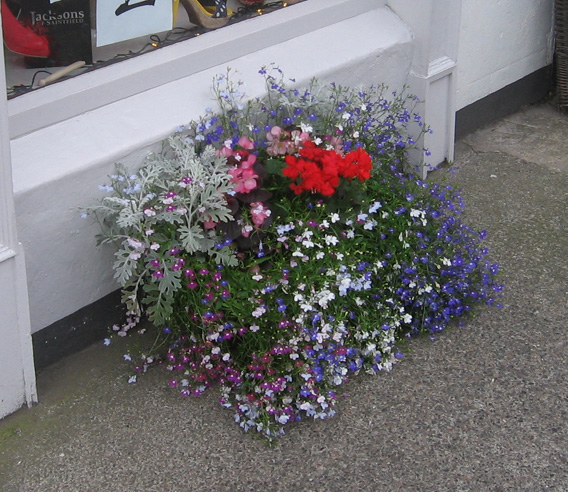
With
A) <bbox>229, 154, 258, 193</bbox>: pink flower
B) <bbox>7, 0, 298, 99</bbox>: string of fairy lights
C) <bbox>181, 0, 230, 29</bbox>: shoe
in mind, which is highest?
<bbox>181, 0, 230, 29</bbox>: shoe

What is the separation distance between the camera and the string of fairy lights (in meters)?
3.49

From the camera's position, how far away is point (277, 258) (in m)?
3.45

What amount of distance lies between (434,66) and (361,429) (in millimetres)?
2268

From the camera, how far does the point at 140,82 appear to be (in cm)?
370

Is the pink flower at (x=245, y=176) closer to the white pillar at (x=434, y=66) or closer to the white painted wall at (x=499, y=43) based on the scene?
the white pillar at (x=434, y=66)

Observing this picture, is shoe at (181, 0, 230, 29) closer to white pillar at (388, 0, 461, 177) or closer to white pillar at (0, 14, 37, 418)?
white pillar at (388, 0, 461, 177)

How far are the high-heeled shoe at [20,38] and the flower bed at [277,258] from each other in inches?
24.8

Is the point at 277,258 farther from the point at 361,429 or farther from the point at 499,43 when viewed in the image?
the point at 499,43

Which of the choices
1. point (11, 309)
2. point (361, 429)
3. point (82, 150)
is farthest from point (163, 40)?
point (361, 429)

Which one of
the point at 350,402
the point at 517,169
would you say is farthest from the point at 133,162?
the point at 517,169

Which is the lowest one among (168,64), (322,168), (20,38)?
(322,168)

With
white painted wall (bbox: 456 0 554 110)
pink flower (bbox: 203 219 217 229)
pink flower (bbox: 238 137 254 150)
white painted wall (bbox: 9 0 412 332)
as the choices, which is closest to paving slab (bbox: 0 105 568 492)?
white painted wall (bbox: 9 0 412 332)

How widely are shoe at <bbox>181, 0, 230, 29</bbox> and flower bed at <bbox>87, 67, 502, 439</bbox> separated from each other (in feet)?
1.15

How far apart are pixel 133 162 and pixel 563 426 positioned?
187 centimetres
